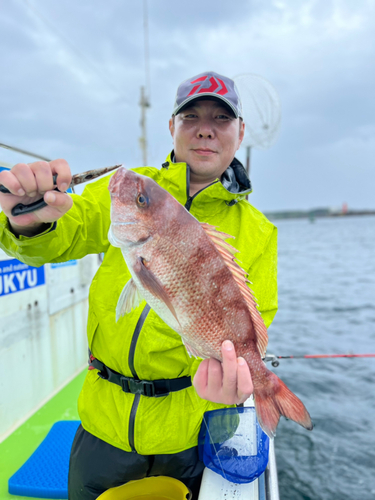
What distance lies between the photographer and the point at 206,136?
2.30 m

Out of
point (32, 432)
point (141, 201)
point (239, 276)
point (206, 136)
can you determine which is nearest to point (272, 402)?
point (239, 276)

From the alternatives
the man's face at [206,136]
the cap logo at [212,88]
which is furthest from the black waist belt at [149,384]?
the cap logo at [212,88]

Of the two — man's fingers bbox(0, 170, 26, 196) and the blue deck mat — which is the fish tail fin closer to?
man's fingers bbox(0, 170, 26, 196)

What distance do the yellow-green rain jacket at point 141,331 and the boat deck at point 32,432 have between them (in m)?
1.58

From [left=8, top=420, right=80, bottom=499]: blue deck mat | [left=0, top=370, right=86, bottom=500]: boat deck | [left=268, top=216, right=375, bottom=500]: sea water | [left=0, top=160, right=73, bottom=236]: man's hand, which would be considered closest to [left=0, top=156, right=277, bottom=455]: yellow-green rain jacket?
[left=0, top=160, right=73, bottom=236]: man's hand

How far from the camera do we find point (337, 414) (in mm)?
6598

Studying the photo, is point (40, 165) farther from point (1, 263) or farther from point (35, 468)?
point (35, 468)

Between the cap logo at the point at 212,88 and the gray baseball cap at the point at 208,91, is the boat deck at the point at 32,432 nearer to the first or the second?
the gray baseball cap at the point at 208,91

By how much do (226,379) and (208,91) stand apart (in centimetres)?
169

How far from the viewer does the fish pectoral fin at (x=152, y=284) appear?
1.67 meters

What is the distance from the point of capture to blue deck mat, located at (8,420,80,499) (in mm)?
3014

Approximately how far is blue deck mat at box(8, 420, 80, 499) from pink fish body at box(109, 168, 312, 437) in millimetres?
2249

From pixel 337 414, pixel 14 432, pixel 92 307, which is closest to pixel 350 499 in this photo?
pixel 337 414

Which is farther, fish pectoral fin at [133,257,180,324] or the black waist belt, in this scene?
the black waist belt
